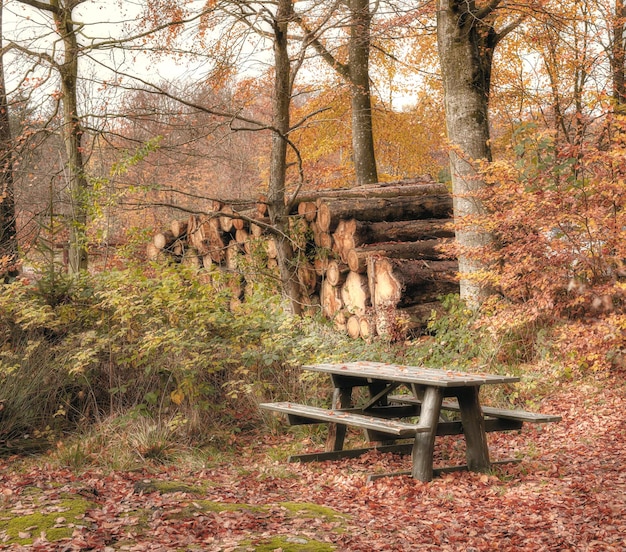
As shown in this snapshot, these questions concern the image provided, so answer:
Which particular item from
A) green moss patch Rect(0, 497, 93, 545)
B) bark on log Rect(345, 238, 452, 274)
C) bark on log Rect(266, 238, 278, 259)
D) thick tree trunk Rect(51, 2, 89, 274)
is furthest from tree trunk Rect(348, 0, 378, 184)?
green moss patch Rect(0, 497, 93, 545)

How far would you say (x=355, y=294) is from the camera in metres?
9.97

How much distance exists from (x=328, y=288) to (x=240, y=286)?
214 centimetres

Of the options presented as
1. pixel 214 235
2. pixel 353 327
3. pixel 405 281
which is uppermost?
pixel 214 235

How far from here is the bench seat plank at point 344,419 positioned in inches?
214

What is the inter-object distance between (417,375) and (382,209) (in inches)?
195

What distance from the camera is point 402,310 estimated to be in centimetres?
936

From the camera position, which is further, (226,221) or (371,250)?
(226,221)

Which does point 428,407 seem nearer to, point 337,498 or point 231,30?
point 337,498

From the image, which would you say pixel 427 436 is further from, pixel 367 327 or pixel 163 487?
pixel 367 327

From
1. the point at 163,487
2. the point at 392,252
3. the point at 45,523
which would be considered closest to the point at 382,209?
the point at 392,252

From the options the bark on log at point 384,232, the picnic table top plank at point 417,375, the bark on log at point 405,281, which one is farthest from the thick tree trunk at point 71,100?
the picnic table top plank at point 417,375

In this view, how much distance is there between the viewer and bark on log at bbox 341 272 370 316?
9742 millimetres

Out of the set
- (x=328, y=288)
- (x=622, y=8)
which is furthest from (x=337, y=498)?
(x=622, y=8)

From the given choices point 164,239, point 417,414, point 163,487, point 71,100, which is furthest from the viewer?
point 164,239
